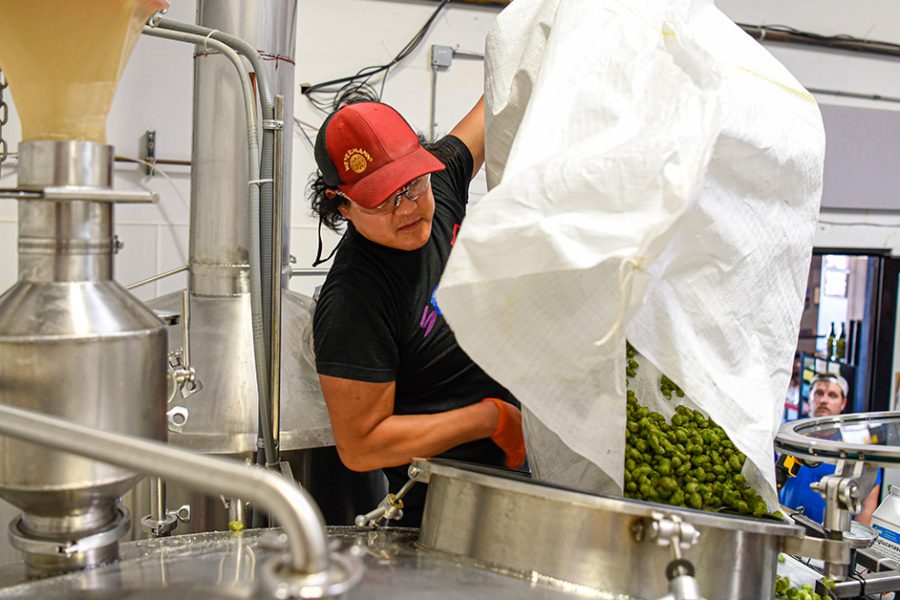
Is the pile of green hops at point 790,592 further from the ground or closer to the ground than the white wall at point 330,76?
closer to the ground

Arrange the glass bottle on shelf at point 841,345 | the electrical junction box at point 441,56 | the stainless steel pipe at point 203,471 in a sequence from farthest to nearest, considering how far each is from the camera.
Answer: the glass bottle on shelf at point 841,345, the electrical junction box at point 441,56, the stainless steel pipe at point 203,471

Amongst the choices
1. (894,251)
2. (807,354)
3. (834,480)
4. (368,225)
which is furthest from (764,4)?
(834,480)

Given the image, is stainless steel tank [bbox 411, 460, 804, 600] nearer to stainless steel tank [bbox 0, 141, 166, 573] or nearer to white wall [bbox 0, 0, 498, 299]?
stainless steel tank [bbox 0, 141, 166, 573]

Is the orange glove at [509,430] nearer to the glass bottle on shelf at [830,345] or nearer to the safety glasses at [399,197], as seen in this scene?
the safety glasses at [399,197]

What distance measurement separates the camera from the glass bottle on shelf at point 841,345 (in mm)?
4035

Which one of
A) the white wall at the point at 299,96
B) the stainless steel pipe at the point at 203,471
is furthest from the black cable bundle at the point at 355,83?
the stainless steel pipe at the point at 203,471

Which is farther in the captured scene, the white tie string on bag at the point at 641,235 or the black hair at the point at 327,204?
the black hair at the point at 327,204

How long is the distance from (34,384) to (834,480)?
86 centimetres

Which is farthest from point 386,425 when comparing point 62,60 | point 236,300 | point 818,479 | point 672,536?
point 818,479

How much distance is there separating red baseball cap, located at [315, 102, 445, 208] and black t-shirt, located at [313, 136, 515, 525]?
0.14 metres

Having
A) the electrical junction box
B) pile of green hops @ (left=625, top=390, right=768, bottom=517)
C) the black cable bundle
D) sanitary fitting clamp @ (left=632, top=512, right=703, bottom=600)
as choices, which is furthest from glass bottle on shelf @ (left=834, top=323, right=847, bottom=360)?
sanitary fitting clamp @ (left=632, top=512, right=703, bottom=600)

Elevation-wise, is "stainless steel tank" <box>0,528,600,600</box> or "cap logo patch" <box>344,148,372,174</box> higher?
"cap logo patch" <box>344,148,372,174</box>

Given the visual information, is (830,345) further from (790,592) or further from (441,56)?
(790,592)

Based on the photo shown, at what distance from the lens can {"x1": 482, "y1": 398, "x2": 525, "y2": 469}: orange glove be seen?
4.48 ft
